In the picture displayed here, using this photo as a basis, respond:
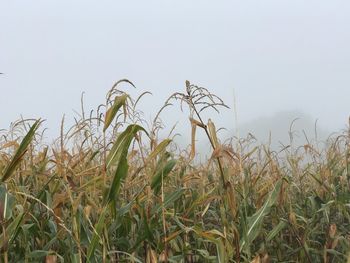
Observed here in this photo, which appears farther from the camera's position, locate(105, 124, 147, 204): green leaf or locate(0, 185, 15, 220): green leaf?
locate(105, 124, 147, 204): green leaf

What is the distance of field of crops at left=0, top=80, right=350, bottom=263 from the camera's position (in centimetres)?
164

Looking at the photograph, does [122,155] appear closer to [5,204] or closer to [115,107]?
[115,107]

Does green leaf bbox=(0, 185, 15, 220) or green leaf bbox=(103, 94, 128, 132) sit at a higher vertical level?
green leaf bbox=(103, 94, 128, 132)

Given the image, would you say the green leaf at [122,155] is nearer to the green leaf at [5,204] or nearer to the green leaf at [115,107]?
the green leaf at [115,107]

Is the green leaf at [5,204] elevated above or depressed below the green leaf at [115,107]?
below

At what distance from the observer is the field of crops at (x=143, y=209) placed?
1.64 metres

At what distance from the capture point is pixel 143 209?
1931mm

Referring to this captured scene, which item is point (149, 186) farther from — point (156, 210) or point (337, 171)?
point (337, 171)

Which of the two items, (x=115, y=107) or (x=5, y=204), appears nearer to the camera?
(x=5, y=204)

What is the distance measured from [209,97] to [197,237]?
972mm

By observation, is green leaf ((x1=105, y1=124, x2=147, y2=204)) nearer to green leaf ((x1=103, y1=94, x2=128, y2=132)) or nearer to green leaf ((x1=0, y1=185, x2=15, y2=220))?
green leaf ((x1=103, y1=94, x2=128, y2=132))

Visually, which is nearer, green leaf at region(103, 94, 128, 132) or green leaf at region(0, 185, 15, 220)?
green leaf at region(0, 185, 15, 220)

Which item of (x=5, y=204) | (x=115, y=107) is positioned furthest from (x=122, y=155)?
(x=5, y=204)

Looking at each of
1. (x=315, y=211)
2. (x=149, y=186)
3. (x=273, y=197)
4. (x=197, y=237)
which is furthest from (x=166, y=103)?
(x=315, y=211)
